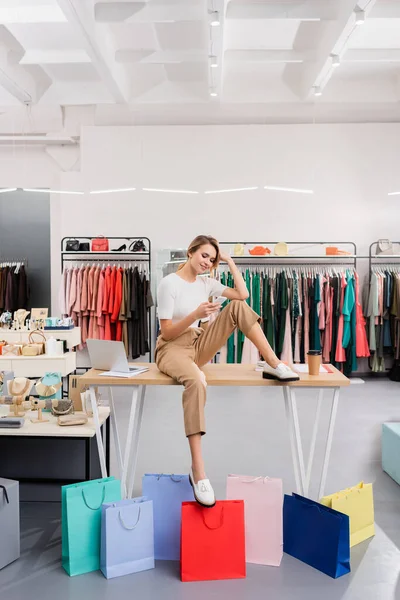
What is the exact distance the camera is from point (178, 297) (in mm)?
3537

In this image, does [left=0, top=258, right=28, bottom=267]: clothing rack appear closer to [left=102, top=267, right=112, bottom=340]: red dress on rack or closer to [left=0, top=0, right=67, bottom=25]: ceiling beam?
[left=102, top=267, right=112, bottom=340]: red dress on rack

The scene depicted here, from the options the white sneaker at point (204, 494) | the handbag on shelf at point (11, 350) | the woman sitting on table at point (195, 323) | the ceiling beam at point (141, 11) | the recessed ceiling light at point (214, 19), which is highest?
the ceiling beam at point (141, 11)

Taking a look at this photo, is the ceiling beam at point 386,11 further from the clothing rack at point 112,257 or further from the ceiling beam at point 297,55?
the clothing rack at point 112,257

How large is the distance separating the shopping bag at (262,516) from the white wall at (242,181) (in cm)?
574

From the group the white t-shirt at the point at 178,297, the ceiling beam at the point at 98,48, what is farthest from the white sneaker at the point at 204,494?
the ceiling beam at the point at 98,48

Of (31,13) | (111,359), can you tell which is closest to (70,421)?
Result: (111,359)

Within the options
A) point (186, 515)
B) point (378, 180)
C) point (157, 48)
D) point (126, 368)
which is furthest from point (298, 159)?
point (186, 515)

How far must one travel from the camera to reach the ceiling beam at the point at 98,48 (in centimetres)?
509

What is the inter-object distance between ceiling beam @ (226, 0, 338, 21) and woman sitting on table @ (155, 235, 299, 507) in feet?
9.11

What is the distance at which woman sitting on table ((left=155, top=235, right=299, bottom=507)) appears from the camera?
10.7ft

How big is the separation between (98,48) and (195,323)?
12.5 feet

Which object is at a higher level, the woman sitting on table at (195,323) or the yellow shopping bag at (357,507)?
the woman sitting on table at (195,323)

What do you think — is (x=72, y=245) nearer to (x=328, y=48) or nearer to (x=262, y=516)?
(x=328, y=48)

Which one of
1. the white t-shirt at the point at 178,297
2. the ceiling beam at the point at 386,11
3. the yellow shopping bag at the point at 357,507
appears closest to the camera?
the yellow shopping bag at the point at 357,507
